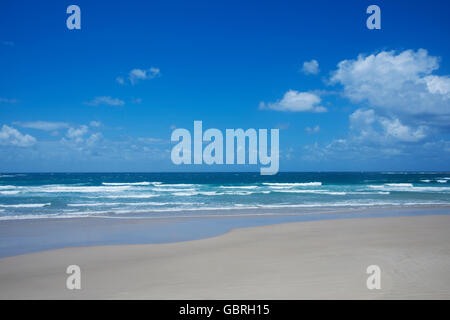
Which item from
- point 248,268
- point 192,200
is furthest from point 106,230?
point 192,200

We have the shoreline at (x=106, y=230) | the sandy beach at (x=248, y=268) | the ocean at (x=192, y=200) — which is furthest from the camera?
the ocean at (x=192, y=200)

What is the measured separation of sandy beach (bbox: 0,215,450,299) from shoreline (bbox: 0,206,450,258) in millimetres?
833

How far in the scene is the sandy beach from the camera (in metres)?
4.54

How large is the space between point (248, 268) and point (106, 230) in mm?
6679

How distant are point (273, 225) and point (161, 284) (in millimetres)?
6908

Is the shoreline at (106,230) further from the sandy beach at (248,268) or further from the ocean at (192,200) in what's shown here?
the ocean at (192,200)

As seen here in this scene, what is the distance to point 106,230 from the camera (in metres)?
10.5

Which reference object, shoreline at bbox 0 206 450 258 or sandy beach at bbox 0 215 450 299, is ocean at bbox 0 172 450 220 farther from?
sandy beach at bbox 0 215 450 299

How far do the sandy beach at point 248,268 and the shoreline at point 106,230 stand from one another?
0.83 metres

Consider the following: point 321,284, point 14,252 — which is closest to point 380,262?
point 321,284

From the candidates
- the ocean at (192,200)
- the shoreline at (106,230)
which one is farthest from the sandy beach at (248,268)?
the ocean at (192,200)

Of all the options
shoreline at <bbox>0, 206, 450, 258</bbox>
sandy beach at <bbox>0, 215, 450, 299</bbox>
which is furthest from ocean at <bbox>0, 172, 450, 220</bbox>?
sandy beach at <bbox>0, 215, 450, 299</bbox>

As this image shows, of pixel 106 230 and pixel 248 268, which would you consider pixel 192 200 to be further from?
pixel 248 268

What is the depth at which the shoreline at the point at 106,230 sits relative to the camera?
8461mm
